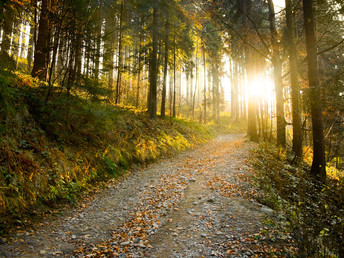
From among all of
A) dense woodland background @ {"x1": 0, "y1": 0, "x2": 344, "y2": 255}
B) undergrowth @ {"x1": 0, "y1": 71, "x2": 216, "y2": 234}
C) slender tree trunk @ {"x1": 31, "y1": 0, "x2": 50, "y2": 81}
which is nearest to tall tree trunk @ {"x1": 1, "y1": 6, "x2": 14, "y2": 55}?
dense woodland background @ {"x1": 0, "y1": 0, "x2": 344, "y2": 255}

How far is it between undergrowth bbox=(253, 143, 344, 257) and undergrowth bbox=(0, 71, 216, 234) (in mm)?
4837

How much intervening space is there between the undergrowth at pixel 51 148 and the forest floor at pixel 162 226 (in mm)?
531

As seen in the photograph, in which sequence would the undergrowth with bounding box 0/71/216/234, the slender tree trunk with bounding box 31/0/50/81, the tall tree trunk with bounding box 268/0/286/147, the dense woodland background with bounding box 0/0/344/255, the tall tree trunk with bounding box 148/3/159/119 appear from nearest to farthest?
the undergrowth with bounding box 0/71/216/234
the dense woodland background with bounding box 0/0/344/255
the slender tree trunk with bounding box 31/0/50/81
the tall tree trunk with bounding box 268/0/286/147
the tall tree trunk with bounding box 148/3/159/119

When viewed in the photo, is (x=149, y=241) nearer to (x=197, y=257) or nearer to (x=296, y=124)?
(x=197, y=257)

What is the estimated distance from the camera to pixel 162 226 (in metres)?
3.92

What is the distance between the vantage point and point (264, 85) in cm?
1786

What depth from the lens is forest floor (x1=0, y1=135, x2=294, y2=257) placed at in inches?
121

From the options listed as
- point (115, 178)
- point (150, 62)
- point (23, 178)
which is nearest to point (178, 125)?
point (150, 62)

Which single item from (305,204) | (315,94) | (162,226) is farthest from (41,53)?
(315,94)

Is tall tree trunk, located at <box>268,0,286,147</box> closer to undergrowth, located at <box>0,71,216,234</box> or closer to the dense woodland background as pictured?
the dense woodland background

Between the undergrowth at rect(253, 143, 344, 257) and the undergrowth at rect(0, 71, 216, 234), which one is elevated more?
the undergrowth at rect(0, 71, 216, 234)

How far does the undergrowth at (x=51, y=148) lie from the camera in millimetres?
3751

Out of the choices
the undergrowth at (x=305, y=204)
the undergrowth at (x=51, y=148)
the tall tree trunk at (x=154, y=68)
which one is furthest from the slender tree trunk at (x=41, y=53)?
the undergrowth at (x=305, y=204)

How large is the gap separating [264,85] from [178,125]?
956 centimetres
